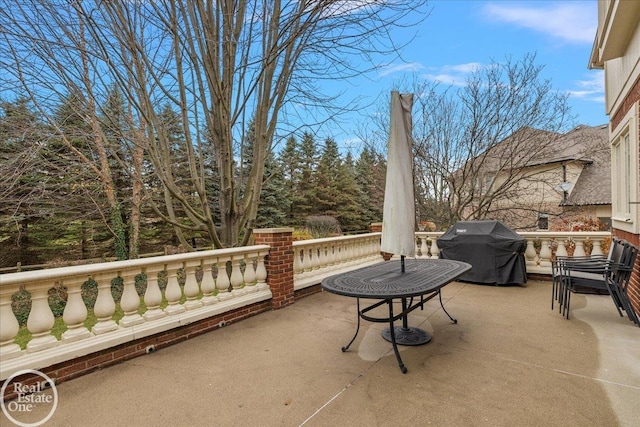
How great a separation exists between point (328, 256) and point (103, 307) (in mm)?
3573

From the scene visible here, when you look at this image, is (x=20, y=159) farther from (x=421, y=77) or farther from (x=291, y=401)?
(x=421, y=77)

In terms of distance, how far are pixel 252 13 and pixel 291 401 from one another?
5003mm

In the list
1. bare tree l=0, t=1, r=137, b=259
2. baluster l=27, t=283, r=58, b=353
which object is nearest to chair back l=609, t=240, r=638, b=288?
baluster l=27, t=283, r=58, b=353

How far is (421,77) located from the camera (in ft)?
32.9

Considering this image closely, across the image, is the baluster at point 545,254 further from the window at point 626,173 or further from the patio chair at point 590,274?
the patio chair at point 590,274

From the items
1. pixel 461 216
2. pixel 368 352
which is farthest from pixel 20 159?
pixel 461 216

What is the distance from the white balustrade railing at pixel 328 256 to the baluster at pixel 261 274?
1.94ft

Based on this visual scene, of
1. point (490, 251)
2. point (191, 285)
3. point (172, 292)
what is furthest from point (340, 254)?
point (172, 292)

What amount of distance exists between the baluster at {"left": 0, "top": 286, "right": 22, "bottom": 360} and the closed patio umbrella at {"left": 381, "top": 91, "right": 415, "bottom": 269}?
124 inches

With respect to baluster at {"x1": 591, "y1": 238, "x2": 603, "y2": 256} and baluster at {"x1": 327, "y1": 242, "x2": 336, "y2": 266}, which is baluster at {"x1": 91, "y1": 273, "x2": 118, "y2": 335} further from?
baluster at {"x1": 591, "y1": 238, "x2": 603, "y2": 256}

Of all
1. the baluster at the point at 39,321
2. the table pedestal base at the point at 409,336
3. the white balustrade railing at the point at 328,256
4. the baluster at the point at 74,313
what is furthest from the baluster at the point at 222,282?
the table pedestal base at the point at 409,336

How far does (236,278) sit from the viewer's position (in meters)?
4.21

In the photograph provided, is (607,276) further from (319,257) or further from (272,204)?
(272,204)

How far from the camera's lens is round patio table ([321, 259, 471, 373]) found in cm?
261
